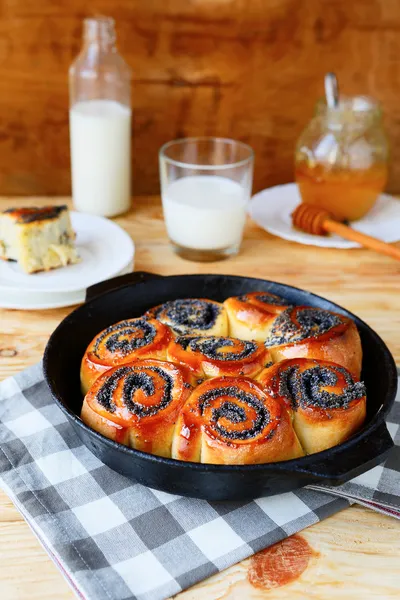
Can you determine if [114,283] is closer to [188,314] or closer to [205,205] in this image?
[188,314]

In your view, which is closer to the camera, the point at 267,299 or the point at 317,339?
the point at 317,339

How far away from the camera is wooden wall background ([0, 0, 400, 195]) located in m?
1.60

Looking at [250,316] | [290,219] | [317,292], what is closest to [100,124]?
[290,219]

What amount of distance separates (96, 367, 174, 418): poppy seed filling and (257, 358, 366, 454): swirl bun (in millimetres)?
117

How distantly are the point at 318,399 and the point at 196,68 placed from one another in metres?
1.04

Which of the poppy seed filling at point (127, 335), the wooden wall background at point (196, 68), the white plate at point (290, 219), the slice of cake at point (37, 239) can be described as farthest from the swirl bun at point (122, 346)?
the wooden wall background at point (196, 68)

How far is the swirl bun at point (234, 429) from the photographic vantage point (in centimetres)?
79

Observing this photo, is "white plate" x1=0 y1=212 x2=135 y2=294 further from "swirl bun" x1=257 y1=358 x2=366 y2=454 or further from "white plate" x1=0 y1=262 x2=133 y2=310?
"swirl bun" x1=257 y1=358 x2=366 y2=454

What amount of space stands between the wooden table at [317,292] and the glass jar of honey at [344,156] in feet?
0.43

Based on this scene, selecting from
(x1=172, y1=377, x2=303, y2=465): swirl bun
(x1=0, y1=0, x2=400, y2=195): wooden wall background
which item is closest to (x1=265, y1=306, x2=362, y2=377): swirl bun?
(x1=172, y1=377, x2=303, y2=465): swirl bun

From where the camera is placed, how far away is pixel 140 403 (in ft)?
2.78

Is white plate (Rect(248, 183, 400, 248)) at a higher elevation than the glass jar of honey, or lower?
lower

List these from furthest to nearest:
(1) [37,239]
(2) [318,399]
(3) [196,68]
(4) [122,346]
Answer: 1. (3) [196,68]
2. (1) [37,239]
3. (4) [122,346]
4. (2) [318,399]

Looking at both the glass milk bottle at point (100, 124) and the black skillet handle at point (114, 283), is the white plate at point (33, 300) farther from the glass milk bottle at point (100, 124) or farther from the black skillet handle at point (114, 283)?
the glass milk bottle at point (100, 124)
